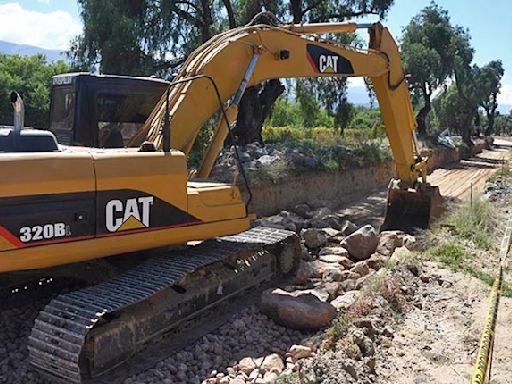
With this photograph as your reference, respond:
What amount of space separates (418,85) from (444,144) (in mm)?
3597

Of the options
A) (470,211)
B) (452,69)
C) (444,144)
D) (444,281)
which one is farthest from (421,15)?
(444,281)

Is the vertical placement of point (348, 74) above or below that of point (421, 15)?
→ below

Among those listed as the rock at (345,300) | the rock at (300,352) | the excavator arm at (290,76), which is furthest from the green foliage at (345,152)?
the rock at (300,352)

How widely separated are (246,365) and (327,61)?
15.6ft

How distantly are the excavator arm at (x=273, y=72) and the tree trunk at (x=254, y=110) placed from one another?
27.2ft

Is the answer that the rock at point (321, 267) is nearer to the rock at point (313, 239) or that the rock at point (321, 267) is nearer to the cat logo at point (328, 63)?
the rock at point (313, 239)

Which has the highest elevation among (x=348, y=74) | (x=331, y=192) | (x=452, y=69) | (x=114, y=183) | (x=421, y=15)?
(x=421, y=15)

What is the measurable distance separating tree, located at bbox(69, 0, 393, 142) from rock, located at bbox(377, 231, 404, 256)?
9.44 metres

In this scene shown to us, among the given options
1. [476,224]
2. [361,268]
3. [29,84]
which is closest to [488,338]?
[361,268]

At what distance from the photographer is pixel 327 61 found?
324 inches

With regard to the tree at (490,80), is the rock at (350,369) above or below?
below

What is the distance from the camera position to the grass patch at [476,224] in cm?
827

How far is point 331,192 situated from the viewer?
51.6 feet

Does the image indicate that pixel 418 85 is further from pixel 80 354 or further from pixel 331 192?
pixel 80 354
